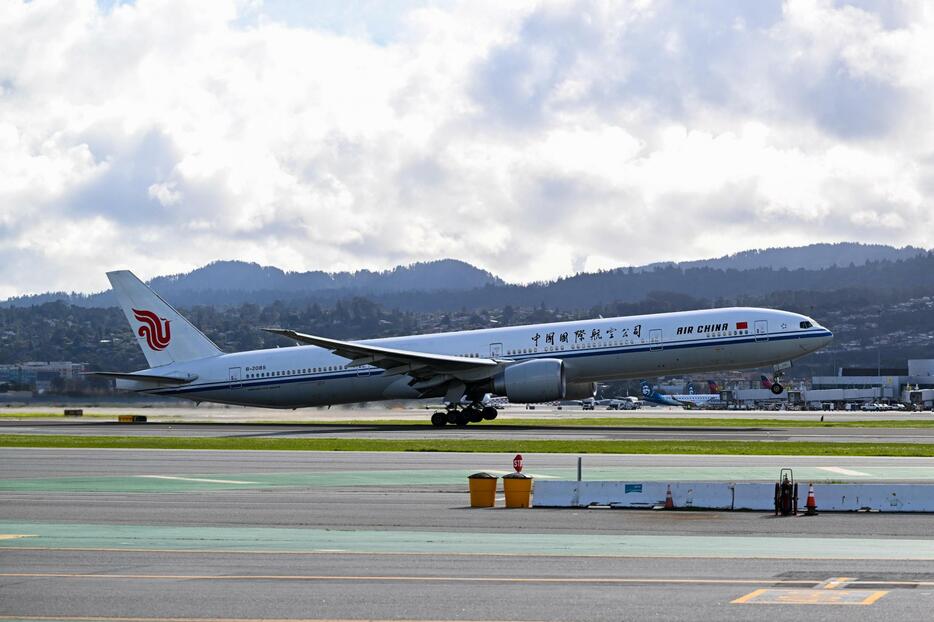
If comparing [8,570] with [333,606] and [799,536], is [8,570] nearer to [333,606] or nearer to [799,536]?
[333,606]

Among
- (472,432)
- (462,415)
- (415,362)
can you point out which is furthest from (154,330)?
(472,432)

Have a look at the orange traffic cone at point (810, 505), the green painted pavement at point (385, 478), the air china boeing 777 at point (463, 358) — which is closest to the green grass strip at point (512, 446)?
the green painted pavement at point (385, 478)

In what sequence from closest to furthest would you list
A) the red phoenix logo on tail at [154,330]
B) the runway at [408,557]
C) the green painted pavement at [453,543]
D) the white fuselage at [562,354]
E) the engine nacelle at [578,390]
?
the runway at [408,557]
the green painted pavement at [453,543]
the white fuselage at [562,354]
the engine nacelle at [578,390]
the red phoenix logo on tail at [154,330]

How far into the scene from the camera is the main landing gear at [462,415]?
57.8 m

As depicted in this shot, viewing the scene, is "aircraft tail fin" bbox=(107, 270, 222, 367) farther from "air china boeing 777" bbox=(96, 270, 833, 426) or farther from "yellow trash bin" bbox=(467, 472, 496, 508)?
→ "yellow trash bin" bbox=(467, 472, 496, 508)

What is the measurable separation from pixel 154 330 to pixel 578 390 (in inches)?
897

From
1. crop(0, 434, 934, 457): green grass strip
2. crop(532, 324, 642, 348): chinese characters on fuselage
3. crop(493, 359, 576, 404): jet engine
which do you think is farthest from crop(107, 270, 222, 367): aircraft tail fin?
crop(532, 324, 642, 348): chinese characters on fuselage

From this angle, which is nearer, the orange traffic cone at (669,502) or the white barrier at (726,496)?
the white barrier at (726,496)

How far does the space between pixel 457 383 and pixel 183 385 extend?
15200mm

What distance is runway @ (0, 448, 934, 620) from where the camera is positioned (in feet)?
42.1

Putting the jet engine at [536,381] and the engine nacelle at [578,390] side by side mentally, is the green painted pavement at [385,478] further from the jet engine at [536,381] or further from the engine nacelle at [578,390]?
the engine nacelle at [578,390]

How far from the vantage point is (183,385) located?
208 ft

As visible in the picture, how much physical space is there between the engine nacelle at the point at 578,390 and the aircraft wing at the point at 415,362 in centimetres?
346

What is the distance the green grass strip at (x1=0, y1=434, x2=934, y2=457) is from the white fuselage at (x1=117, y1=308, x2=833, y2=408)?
10996mm
